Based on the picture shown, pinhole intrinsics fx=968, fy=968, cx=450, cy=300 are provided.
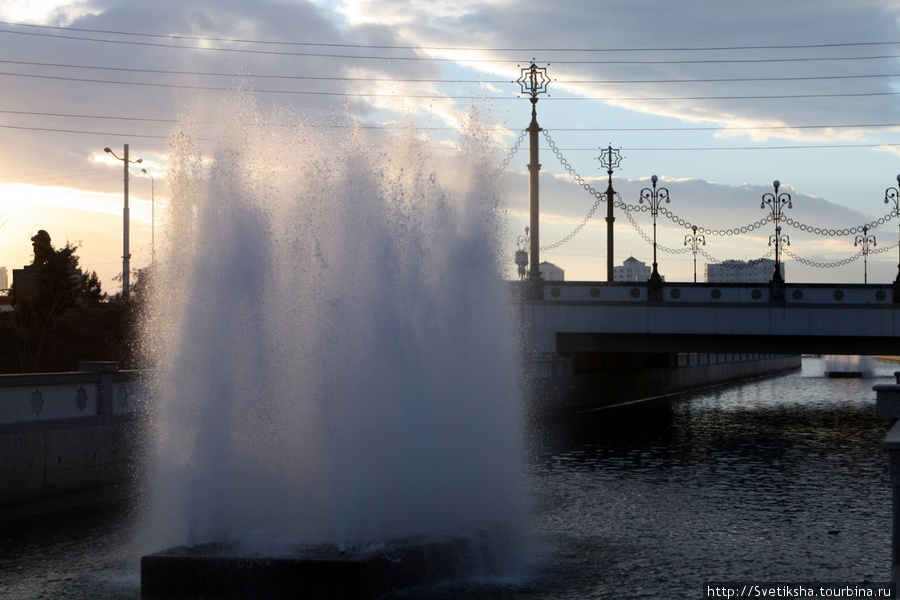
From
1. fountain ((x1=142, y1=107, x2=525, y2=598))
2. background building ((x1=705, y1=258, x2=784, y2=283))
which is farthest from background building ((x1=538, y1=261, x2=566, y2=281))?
fountain ((x1=142, y1=107, x2=525, y2=598))

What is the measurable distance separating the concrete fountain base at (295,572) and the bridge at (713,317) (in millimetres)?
27934

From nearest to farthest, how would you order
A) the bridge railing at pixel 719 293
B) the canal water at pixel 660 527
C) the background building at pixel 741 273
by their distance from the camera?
the canal water at pixel 660 527 < the bridge railing at pixel 719 293 < the background building at pixel 741 273

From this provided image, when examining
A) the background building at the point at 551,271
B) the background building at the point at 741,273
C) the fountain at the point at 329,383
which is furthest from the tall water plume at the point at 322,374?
the background building at the point at 551,271

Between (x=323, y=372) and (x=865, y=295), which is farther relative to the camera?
(x=865, y=295)

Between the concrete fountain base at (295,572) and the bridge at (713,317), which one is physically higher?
the bridge at (713,317)

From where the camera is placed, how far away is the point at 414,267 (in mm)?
14789

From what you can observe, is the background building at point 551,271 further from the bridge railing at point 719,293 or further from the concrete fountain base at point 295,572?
the concrete fountain base at point 295,572

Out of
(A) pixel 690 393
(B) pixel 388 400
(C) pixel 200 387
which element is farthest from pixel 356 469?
(A) pixel 690 393

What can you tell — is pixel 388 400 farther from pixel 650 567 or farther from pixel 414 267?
pixel 650 567

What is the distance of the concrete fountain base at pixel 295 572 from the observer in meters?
11.1

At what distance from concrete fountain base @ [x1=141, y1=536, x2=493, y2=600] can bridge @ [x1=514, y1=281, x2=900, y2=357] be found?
91.6 ft

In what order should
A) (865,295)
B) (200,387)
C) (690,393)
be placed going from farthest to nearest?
1. (690,393)
2. (865,295)
3. (200,387)

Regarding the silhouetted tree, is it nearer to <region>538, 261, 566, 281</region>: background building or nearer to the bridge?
the bridge

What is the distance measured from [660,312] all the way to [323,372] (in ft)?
95.7
